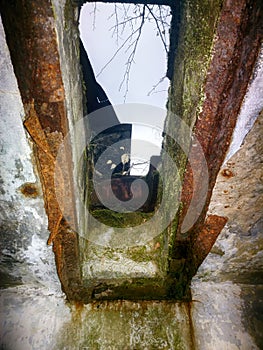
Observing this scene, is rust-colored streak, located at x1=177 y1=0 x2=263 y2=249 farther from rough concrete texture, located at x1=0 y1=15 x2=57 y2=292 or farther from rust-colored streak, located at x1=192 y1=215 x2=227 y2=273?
rough concrete texture, located at x1=0 y1=15 x2=57 y2=292

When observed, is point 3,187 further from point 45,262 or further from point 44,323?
point 44,323

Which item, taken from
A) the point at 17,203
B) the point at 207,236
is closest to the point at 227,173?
the point at 207,236

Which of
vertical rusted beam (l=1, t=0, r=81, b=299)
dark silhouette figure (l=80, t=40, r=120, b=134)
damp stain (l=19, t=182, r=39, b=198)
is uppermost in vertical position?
dark silhouette figure (l=80, t=40, r=120, b=134)

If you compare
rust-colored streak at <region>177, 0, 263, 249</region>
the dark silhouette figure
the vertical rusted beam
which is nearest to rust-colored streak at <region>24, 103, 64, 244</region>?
the vertical rusted beam

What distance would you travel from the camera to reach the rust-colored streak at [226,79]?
2.31 feet

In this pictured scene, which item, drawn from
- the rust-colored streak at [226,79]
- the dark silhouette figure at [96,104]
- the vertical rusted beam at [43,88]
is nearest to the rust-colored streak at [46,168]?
the vertical rusted beam at [43,88]

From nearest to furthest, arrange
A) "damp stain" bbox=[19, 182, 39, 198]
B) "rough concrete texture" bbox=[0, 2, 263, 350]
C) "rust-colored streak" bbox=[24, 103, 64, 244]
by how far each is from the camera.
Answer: "rust-colored streak" bbox=[24, 103, 64, 244], "damp stain" bbox=[19, 182, 39, 198], "rough concrete texture" bbox=[0, 2, 263, 350]

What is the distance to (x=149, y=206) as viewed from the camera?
171 cm

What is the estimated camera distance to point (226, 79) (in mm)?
806

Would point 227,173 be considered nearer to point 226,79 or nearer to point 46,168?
point 226,79

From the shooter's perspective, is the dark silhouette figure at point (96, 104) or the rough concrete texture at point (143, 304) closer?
the rough concrete texture at point (143, 304)

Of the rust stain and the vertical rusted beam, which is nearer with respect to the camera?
the vertical rusted beam

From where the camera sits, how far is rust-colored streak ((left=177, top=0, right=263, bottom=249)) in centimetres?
70

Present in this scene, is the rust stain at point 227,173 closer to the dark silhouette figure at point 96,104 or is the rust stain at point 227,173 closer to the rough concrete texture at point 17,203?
the rough concrete texture at point 17,203
